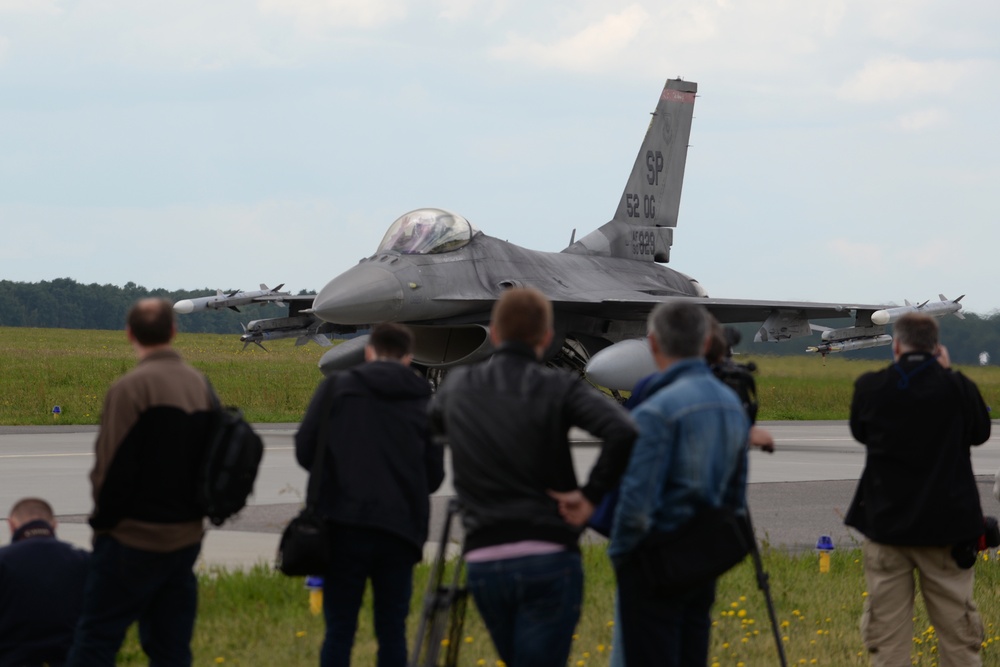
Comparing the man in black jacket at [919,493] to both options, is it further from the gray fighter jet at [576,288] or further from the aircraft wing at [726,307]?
the aircraft wing at [726,307]

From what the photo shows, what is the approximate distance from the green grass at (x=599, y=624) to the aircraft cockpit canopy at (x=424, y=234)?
37.3 ft

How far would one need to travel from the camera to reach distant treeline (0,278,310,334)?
91.9 metres

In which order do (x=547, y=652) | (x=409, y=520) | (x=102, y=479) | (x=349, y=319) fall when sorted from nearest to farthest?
(x=547, y=652) → (x=102, y=479) → (x=409, y=520) → (x=349, y=319)

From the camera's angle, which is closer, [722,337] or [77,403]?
[722,337]

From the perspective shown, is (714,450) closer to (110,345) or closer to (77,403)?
(77,403)

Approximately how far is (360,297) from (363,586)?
43.2ft

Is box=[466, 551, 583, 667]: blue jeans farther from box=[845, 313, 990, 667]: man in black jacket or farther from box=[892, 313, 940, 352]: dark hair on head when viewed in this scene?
box=[892, 313, 940, 352]: dark hair on head

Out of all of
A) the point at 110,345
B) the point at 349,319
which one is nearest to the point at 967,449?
the point at 349,319

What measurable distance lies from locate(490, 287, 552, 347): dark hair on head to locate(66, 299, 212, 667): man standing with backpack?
1.30 metres

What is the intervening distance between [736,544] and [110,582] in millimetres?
2403

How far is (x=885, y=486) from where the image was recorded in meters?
6.65

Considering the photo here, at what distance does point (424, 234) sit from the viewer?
814 inches

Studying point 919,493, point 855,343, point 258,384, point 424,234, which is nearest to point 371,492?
point 919,493

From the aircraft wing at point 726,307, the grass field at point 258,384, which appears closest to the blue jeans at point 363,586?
the aircraft wing at point 726,307
